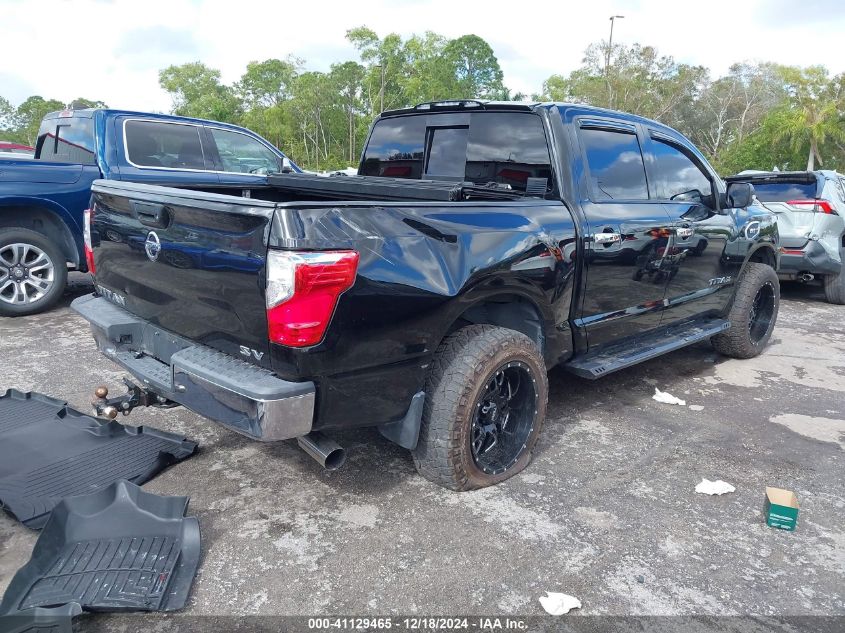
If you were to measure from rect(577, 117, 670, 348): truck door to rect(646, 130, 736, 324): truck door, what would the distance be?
15 centimetres

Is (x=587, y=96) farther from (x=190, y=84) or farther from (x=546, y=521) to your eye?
(x=190, y=84)

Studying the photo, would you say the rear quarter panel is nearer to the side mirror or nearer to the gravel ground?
the gravel ground

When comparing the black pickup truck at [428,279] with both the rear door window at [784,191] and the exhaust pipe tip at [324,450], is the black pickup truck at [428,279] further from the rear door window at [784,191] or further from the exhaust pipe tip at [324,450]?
the rear door window at [784,191]

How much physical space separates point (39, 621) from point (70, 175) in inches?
191

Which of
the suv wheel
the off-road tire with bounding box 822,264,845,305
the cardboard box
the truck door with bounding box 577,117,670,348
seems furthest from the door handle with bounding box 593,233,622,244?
the off-road tire with bounding box 822,264,845,305

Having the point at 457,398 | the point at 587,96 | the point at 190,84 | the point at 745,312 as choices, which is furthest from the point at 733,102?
the point at 190,84

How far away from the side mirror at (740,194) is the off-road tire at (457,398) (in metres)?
2.71

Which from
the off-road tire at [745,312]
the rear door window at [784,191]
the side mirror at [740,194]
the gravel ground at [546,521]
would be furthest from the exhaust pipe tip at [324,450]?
the rear door window at [784,191]

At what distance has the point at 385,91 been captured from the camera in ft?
186

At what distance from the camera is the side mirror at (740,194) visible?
463 cm

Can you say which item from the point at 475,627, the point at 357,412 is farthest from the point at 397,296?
the point at 475,627

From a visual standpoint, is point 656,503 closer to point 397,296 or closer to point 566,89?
point 397,296

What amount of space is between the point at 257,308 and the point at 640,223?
2483mm

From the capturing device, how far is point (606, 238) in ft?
11.6
